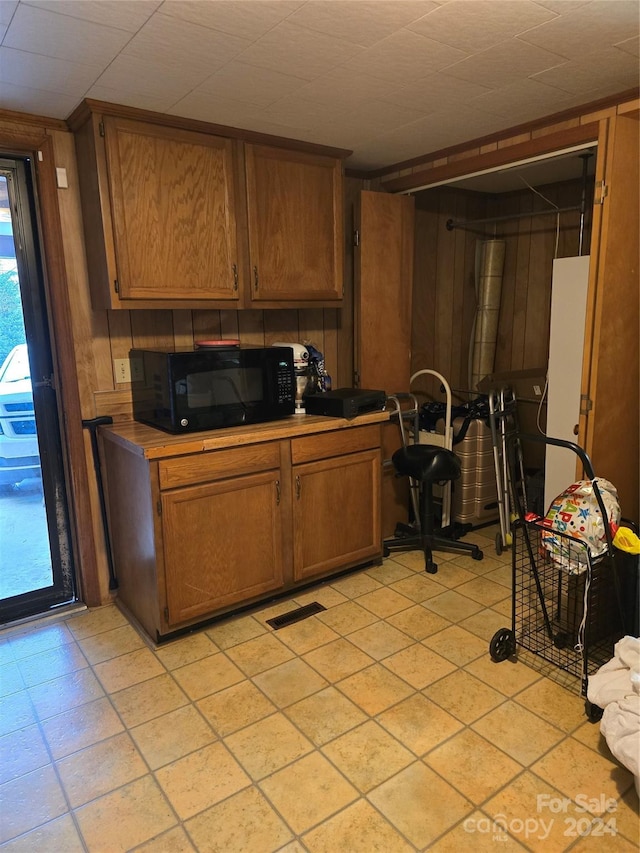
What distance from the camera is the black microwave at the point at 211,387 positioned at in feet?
7.83

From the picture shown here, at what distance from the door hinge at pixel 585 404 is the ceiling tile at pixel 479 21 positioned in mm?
1438

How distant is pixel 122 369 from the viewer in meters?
2.74

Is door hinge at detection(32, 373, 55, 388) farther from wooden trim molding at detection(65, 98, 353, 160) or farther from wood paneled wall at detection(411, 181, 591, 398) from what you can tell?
wood paneled wall at detection(411, 181, 591, 398)

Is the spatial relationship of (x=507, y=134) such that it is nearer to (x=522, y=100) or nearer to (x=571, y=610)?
(x=522, y=100)

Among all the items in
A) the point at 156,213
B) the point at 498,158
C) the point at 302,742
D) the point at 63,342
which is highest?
the point at 498,158

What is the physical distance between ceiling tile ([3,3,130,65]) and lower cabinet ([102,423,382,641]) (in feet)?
4.43

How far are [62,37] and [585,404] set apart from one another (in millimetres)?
2381

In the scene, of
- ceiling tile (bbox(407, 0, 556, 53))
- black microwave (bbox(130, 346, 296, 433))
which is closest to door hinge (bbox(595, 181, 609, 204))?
ceiling tile (bbox(407, 0, 556, 53))

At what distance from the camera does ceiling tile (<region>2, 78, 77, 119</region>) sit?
212cm

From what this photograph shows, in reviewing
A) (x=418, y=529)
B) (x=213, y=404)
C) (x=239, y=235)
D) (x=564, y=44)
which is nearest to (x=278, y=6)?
(x=564, y=44)

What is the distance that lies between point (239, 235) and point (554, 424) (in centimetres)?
188

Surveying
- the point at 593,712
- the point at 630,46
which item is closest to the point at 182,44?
the point at 630,46

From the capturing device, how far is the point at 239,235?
8.88 ft

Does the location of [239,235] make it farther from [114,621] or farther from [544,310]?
[544,310]
